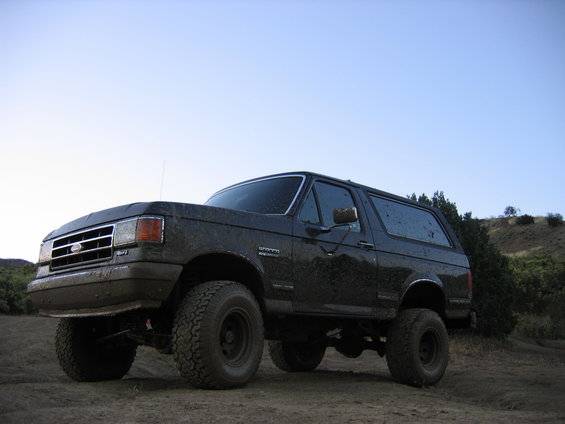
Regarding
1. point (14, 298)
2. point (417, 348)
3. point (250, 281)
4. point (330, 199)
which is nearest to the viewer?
point (250, 281)

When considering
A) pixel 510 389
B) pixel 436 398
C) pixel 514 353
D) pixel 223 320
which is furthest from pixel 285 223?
pixel 514 353

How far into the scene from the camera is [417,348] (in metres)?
6.02

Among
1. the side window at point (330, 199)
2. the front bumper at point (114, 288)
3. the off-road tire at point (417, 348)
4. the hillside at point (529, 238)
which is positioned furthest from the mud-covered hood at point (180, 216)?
the hillside at point (529, 238)

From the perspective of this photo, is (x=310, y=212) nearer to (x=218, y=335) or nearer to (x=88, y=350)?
(x=218, y=335)

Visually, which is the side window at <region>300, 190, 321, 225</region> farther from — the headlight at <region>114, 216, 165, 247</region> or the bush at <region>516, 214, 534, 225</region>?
the bush at <region>516, 214, 534, 225</region>

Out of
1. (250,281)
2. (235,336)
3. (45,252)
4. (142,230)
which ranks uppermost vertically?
(142,230)

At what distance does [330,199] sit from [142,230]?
7.67 feet

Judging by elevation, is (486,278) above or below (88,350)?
above

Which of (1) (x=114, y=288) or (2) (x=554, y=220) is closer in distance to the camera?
(1) (x=114, y=288)

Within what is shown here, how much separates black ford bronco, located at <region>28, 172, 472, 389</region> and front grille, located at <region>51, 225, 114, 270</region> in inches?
0.6

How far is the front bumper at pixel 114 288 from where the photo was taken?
3.88 metres

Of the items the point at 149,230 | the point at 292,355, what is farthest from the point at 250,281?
the point at 292,355

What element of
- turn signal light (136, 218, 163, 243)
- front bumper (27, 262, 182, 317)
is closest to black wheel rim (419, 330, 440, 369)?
front bumper (27, 262, 182, 317)

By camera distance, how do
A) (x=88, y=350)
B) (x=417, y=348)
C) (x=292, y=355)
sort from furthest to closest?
(x=292, y=355), (x=417, y=348), (x=88, y=350)
